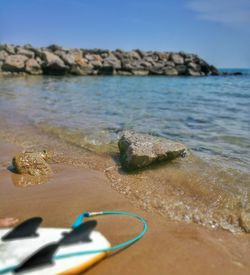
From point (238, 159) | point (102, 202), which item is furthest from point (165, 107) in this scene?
point (102, 202)

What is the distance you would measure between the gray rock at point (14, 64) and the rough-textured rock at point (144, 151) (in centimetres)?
2907

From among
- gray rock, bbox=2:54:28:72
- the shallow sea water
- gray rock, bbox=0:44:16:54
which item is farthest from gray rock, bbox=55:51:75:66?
the shallow sea water

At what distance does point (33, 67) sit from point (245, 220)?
104 ft

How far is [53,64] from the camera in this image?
32.6 meters

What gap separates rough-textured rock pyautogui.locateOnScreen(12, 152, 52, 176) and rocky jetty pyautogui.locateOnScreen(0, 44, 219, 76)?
29.4 m

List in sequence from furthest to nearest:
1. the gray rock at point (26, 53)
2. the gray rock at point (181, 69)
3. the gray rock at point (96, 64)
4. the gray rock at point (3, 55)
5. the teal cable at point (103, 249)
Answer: the gray rock at point (181, 69)
the gray rock at point (96, 64)
the gray rock at point (26, 53)
the gray rock at point (3, 55)
the teal cable at point (103, 249)

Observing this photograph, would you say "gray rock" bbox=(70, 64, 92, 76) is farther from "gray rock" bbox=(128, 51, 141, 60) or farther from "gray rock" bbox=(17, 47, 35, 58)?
"gray rock" bbox=(128, 51, 141, 60)

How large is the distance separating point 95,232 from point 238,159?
3.24m

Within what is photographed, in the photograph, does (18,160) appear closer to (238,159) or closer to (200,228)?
(200,228)

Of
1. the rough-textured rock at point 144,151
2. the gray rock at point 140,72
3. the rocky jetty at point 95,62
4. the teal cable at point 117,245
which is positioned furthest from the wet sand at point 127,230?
the gray rock at point 140,72

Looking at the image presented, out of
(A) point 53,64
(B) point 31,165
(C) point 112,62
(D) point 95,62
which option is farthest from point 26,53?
(B) point 31,165

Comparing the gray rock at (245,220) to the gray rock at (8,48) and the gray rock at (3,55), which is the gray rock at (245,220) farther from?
the gray rock at (8,48)

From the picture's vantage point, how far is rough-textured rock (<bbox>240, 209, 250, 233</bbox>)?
119 inches

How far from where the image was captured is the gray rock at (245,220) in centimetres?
303
